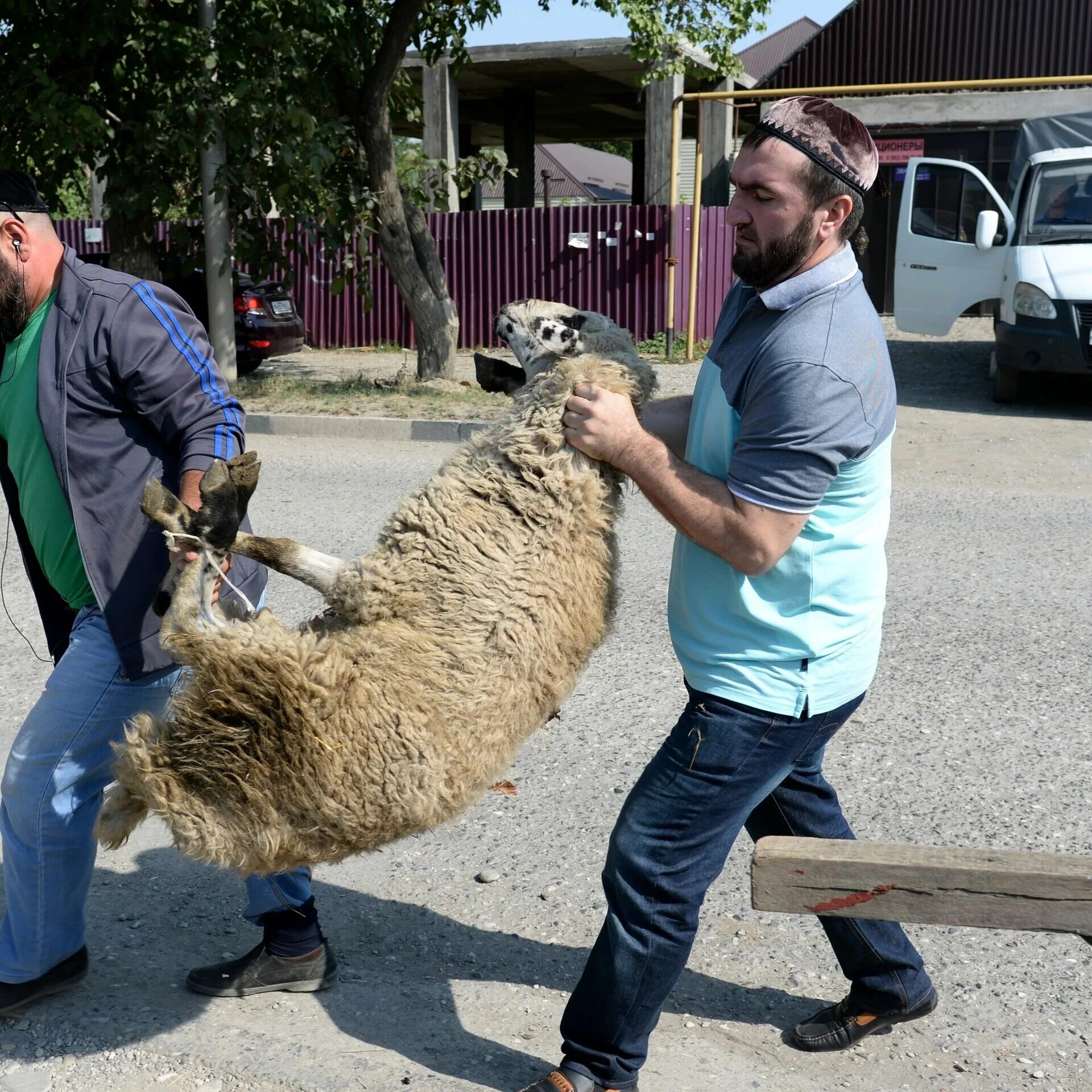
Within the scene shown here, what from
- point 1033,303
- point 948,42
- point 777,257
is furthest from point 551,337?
point 948,42

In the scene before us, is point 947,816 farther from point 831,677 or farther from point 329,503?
point 329,503

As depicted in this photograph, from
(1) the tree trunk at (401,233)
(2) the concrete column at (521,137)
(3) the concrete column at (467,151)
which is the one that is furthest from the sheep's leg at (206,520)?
(3) the concrete column at (467,151)

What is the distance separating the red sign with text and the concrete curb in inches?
477

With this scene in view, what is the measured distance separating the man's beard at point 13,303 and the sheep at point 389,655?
2.41 feet

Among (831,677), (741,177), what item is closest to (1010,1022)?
(831,677)

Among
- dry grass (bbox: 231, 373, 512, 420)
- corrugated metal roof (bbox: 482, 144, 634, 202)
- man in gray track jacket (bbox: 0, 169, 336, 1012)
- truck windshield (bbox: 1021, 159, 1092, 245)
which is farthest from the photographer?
corrugated metal roof (bbox: 482, 144, 634, 202)

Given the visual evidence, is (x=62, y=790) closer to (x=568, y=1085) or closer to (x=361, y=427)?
(x=568, y=1085)

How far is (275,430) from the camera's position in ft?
38.0

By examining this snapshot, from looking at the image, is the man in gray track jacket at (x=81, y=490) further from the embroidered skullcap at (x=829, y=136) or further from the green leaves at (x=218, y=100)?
the green leaves at (x=218, y=100)

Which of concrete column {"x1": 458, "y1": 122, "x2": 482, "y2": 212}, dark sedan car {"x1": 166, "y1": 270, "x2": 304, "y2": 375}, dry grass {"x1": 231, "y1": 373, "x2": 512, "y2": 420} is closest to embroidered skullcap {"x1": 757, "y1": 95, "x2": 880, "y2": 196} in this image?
dry grass {"x1": 231, "y1": 373, "x2": 512, "y2": 420}

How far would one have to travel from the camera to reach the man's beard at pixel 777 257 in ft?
7.47

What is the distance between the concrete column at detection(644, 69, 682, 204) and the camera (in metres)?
20.0

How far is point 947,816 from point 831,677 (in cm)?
184

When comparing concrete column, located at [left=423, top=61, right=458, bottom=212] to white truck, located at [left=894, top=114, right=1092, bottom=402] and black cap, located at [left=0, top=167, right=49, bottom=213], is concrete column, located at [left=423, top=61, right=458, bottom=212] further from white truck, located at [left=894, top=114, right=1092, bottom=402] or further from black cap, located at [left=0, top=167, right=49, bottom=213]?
black cap, located at [left=0, top=167, right=49, bottom=213]
